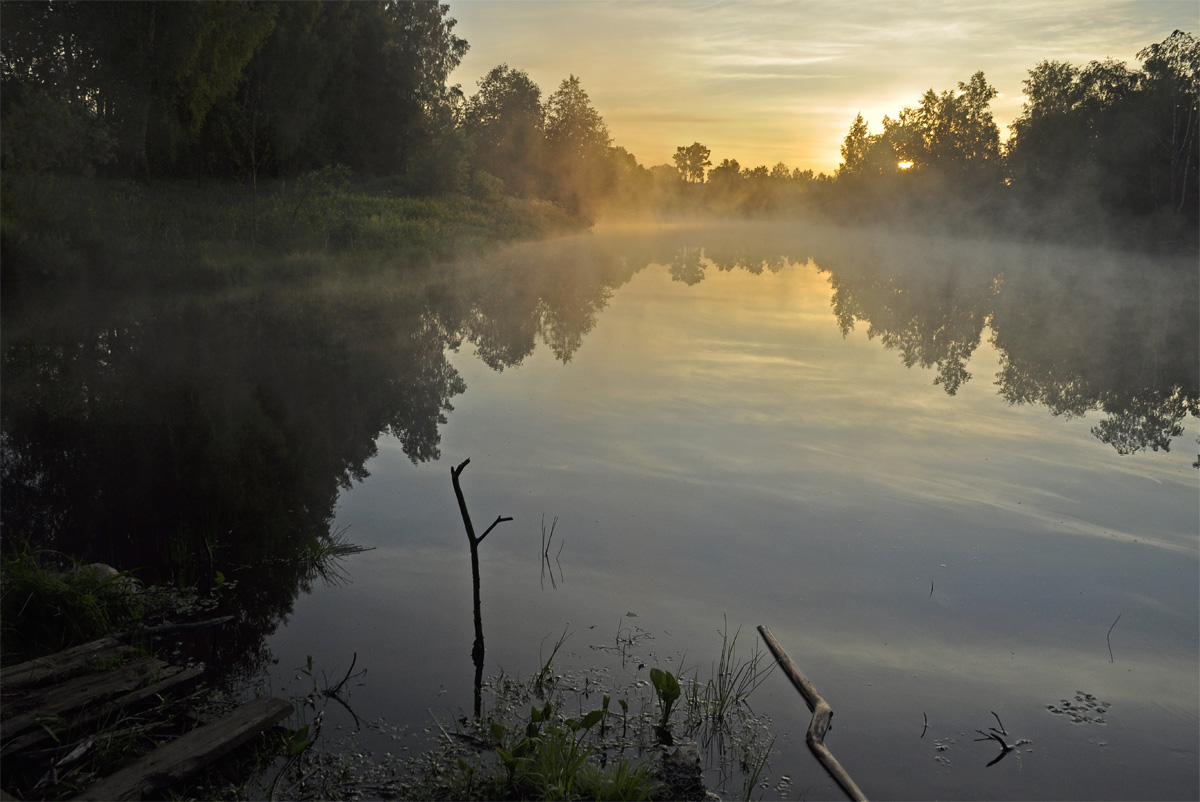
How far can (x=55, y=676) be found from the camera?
12.7ft

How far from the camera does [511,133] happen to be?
58688mm

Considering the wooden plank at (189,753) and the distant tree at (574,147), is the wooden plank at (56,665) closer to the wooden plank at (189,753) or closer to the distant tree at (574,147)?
the wooden plank at (189,753)

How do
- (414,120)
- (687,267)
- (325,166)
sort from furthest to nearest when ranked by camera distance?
(414,120), (687,267), (325,166)

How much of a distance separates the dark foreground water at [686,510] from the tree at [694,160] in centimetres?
16237

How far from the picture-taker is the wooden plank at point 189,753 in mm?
3172

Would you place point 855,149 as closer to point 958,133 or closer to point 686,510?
point 958,133

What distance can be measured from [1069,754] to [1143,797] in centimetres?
34

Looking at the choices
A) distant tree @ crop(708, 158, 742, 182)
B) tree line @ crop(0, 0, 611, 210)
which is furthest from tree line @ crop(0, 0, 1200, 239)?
distant tree @ crop(708, 158, 742, 182)

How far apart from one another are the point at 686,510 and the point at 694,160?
6811 inches

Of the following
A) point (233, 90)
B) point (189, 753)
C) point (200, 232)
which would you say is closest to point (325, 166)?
point (233, 90)

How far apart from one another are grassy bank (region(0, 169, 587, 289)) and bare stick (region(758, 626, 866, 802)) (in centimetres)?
1632

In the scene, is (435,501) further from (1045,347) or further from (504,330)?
(1045,347)

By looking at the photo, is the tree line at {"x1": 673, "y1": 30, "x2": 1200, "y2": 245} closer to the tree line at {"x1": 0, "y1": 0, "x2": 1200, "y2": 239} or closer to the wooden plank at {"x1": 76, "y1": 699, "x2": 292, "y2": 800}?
the tree line at {"x1": 0, "y1": 0, "x2": 1200, "y2": 239}

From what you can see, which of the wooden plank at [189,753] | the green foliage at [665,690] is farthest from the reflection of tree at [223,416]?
the green foliage at [665,690]
